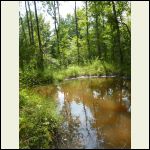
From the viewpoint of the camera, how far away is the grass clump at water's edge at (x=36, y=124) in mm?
5685

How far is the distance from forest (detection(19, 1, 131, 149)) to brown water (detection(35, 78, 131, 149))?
34 cm

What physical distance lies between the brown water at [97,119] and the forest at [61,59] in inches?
13.3

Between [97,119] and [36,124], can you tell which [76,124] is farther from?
[36,124]

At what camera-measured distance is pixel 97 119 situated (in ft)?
25.1

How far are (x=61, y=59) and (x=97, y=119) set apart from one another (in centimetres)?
1893

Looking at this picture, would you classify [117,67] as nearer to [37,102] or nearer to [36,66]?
[36,66]

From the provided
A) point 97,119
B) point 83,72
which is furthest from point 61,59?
point 97,119

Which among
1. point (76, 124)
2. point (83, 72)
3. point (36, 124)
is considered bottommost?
point (76, 124)

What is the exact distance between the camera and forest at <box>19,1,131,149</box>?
639cm

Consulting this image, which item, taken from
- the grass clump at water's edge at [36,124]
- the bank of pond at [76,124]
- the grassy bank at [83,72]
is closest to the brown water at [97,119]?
the bank of pond at [76,124]

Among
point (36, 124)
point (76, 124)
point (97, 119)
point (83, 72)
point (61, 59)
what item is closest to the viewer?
point (36, 124)

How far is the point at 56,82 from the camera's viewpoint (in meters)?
16.5

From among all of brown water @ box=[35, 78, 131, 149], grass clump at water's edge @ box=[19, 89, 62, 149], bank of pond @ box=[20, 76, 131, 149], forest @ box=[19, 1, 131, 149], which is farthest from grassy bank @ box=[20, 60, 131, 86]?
grass clump at water's edge @ box=[19, 89, 62, 149]

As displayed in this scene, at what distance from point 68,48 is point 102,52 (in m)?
4.51
